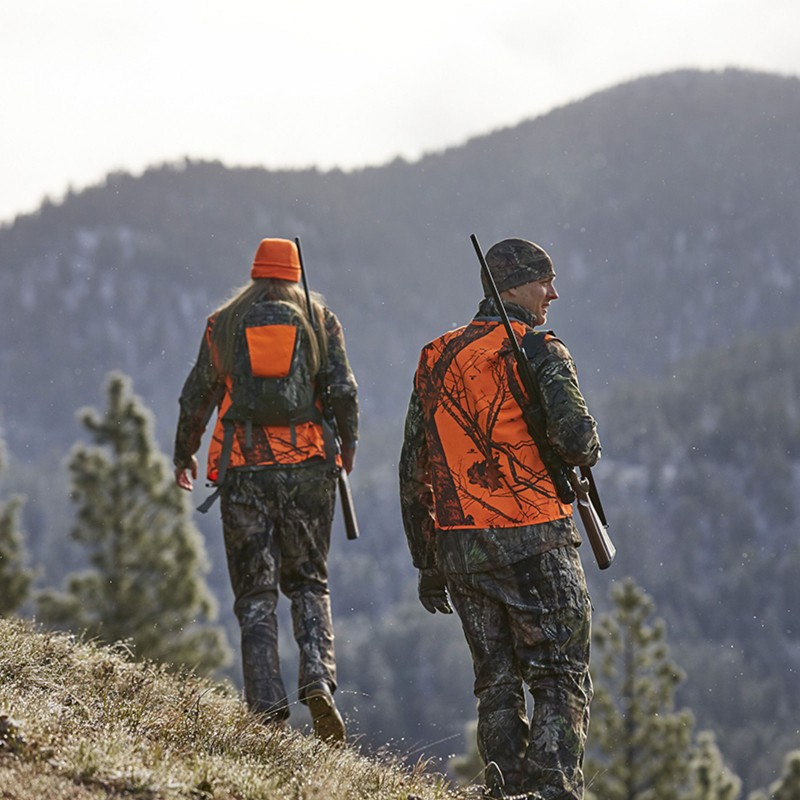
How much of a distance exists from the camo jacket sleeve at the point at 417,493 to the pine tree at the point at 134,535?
18.2 meters

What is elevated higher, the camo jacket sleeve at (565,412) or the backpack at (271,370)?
the backpack at (271,370)

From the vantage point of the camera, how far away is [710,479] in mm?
196375

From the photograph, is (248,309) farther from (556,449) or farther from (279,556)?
(556,449)

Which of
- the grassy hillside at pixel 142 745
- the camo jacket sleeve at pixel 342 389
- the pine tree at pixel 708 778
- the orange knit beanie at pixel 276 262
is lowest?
the pine tree at pixel 708 778

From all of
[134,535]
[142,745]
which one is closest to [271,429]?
[142,745]

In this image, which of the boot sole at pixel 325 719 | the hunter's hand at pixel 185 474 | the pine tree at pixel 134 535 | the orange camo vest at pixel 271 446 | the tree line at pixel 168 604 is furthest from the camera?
the pine tree at pixel 134 535

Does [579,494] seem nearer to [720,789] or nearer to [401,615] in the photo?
[720,789]

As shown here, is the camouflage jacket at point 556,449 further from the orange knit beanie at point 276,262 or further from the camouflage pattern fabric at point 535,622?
the orange knit beanie at point 276,262

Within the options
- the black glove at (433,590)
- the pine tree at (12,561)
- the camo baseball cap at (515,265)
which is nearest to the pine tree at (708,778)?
the pine tree at (12,561)

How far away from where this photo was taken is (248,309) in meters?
5.91

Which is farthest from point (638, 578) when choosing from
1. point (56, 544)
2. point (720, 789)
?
point (720, 789)

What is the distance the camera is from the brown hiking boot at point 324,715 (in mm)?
5195

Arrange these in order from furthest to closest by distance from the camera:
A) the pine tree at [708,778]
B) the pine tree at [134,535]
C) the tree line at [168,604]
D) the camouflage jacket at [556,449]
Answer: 1. the pine tree at [708,778]
2. the pine tree at [134,535]
3. the tree line at [168,604]
4. the camouflage jacket at [556,449]

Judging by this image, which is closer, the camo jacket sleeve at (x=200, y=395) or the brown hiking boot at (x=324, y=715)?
the brown hiking boot at (x=324, y=715)
